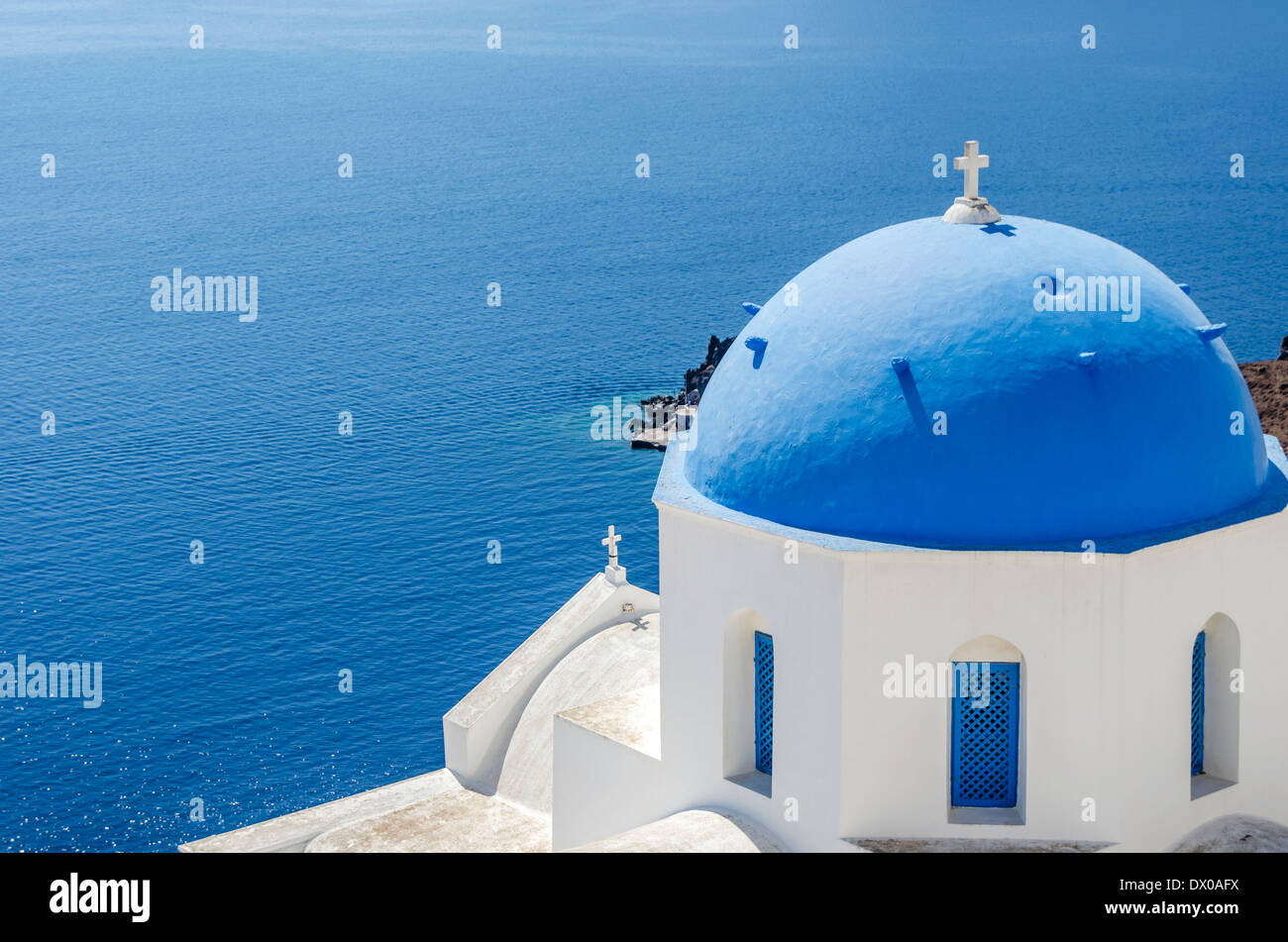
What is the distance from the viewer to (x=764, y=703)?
1722cm

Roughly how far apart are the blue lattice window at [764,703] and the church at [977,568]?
0.04m

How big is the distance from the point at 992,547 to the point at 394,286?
250 feet

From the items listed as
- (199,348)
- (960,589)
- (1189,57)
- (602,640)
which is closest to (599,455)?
(199,348)

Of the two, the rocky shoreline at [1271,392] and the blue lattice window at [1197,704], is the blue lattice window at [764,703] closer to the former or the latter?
the blue lattice window at [1197,704]

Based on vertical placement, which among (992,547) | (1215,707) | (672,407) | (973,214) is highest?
(973,214)

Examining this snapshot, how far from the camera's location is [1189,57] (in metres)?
160

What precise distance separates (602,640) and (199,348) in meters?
56.7

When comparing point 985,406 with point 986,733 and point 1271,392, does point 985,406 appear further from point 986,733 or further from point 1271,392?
point 1271,392

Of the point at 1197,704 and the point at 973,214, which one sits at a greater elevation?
the point at 973,214

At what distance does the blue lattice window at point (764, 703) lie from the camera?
1708cm

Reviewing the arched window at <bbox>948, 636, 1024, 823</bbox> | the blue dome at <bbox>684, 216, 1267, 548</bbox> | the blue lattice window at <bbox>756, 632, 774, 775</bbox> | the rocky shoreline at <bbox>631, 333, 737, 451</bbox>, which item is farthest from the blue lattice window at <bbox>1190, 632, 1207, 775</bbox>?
the rocky shoreline at <bbox>631, 333, 737, 451</bbox>

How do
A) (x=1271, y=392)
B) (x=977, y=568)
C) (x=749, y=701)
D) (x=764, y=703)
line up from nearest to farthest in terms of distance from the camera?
(x=977, y=568)
(x=764, y=703)
(x=749, y=701)
(x=1271, y=392)

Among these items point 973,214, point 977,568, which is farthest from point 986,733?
point 973,214

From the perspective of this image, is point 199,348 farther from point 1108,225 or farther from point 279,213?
point 1108,225
